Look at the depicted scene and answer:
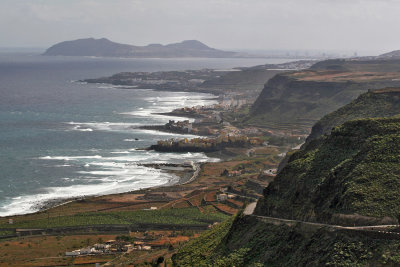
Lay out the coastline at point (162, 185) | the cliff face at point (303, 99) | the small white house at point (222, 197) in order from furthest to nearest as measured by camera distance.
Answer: the cliff face at point (303, 99), the small white house at point (222, 197), the coastline at point (162, 185)

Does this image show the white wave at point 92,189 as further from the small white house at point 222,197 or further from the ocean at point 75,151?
the small white house at point 222,197

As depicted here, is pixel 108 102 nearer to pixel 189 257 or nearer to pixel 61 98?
pixel 61 98

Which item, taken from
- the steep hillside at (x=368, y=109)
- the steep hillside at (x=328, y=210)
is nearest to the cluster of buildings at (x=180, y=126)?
the steep hillside at (x=368, y=109)

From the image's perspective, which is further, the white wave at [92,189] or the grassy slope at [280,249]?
the white wave at [92,189]

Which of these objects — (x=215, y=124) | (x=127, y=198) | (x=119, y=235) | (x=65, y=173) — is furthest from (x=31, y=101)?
(x=119, y=235)

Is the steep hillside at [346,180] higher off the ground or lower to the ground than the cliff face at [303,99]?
higher

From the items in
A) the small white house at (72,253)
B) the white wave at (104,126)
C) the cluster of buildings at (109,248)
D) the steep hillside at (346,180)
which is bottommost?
the cluster of buildings at (109,248)

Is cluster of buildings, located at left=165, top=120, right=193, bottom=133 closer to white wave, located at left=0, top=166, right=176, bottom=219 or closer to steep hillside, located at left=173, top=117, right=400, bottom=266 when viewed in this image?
white wave, located at left=0, top=166, right=176, bottom=219

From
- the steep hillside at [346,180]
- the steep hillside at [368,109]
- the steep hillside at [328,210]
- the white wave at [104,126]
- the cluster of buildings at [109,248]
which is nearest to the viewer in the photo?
the steep hillside at [328,210]
